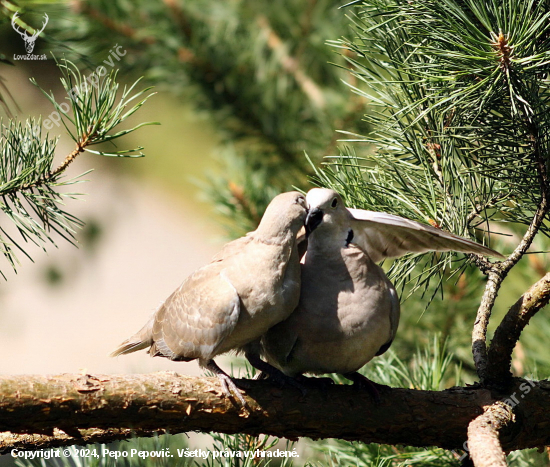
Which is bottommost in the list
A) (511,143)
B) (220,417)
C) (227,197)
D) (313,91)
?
(220,417)

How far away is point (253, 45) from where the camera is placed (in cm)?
254

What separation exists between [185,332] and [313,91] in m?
1.58

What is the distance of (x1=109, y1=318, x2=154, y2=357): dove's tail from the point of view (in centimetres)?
154

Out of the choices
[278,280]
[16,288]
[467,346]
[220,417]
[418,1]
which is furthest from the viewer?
[16,288]

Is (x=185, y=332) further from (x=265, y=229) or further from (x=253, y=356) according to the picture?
(x=265, y=229)

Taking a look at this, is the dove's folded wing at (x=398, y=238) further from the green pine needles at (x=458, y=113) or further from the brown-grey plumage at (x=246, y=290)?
the brown-grey plumage at (x=246, y=290)

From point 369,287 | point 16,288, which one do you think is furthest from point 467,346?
point 16,288

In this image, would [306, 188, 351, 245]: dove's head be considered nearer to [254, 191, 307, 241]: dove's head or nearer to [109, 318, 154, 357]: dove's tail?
[254, 191, 307, 241]: dove's head

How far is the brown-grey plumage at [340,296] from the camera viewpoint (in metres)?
1.30

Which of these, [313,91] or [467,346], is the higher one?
[313,91]

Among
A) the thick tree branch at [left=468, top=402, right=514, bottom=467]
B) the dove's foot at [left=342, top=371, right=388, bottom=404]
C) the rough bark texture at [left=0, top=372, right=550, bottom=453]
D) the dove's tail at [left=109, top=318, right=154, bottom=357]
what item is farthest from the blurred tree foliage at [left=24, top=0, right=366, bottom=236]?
the thick tree branch at [left=468, top=402, right=514, bottom=467]

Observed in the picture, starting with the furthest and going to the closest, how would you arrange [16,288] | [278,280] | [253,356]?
1. [16,288]
2. [253,356]
3. [278,280]

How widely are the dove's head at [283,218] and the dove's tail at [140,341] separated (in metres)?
0.46

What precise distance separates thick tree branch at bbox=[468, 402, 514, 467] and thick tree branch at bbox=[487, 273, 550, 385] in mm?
67
